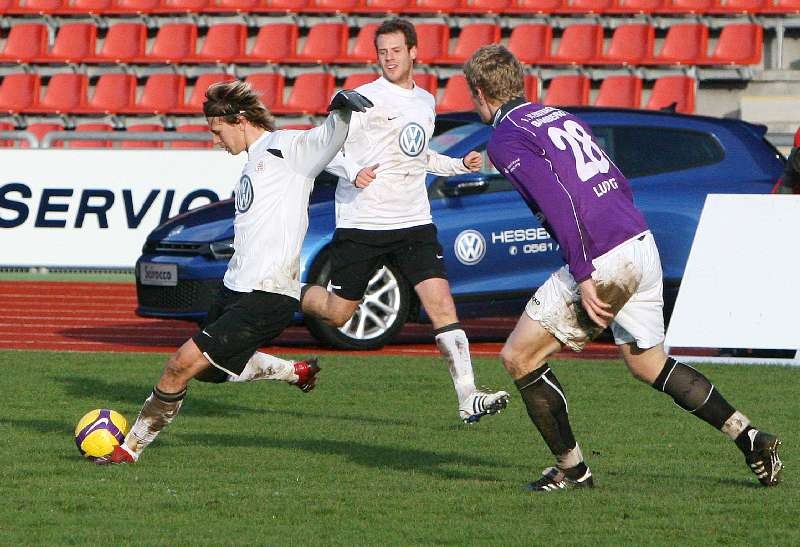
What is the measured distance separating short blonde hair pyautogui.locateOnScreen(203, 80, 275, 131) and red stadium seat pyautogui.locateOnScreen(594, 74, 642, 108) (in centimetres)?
1478

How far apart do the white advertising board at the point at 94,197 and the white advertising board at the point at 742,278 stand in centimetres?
690

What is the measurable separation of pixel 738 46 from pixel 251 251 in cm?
1586

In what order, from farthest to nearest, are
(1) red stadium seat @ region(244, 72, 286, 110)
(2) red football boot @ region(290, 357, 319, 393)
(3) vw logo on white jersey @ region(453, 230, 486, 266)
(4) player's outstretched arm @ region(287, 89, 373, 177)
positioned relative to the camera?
(1) red stadium seat @ region(244, 72, 286, 110), (3) vw logo on white jersey @ region(453, 230, 486, 266), (2) red football boot @ region(290, 357, 319, 393), (4) player's outstretched arm @ region(287, 89, 373, 177)

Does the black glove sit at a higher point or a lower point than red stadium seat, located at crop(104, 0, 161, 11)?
higher

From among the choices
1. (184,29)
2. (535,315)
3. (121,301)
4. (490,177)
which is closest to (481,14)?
(184,29)

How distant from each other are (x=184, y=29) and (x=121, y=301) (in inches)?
352

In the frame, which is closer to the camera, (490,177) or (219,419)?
(219,419)

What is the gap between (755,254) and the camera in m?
11.6

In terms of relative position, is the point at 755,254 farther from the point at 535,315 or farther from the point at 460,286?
the point at 535,315

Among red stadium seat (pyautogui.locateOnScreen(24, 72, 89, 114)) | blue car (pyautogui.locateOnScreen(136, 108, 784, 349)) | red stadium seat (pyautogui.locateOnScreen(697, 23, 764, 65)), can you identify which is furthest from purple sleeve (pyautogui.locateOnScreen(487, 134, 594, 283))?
red stadium seat (pyautogui.locateOnScreen(24, 72, 89, 114))

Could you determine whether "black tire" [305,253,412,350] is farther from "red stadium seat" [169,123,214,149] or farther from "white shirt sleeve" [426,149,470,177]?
"red stadium seat" [169,123,214,149]

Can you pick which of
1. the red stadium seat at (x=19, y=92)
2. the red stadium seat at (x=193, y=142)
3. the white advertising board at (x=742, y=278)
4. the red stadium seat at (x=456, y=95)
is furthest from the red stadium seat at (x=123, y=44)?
the white advertising board at (x=742, y=278)

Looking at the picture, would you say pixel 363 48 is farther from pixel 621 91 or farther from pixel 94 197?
pixel 94 197

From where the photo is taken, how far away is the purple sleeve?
6.25 m
